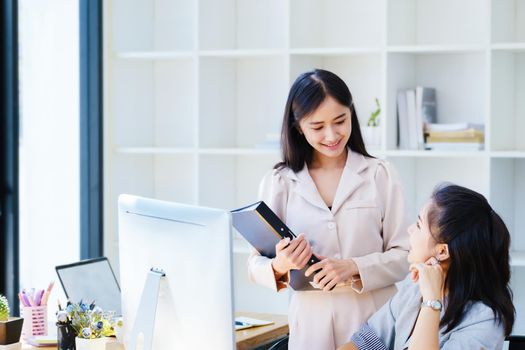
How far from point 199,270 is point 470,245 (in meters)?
0.72

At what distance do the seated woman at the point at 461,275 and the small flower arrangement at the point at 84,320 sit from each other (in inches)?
35.9

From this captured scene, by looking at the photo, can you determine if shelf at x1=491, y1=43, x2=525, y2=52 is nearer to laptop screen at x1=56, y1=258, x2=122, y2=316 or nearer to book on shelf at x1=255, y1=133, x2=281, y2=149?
Answer: book on shelf at x1=255, y1=133, x2=281, y2=149

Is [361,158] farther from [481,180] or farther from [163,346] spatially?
[481,180]

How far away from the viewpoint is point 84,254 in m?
4.16

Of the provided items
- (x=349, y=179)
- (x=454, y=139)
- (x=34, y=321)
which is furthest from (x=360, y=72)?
(x=34, y=321)

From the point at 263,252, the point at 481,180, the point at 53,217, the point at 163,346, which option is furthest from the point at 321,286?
the point at 53,217

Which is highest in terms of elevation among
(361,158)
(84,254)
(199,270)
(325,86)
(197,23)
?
(197,23)

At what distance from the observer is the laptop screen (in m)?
2.99

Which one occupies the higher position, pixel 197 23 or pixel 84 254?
pixel 197 23

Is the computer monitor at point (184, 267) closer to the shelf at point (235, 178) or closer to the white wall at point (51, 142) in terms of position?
the shelf at point (235, 178)

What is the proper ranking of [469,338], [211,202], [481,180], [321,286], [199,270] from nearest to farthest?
[199,270] < [469,338] < [321,286] < [481,180] < [211,202]

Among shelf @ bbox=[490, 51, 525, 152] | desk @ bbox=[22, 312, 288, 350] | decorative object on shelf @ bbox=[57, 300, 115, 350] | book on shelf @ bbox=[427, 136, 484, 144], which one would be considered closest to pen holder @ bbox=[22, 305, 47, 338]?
desk @ bbox=[22, 312, 288, 350]

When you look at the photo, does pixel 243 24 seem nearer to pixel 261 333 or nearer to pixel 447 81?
pixel 447 81

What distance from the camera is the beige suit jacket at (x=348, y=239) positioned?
263 cm
